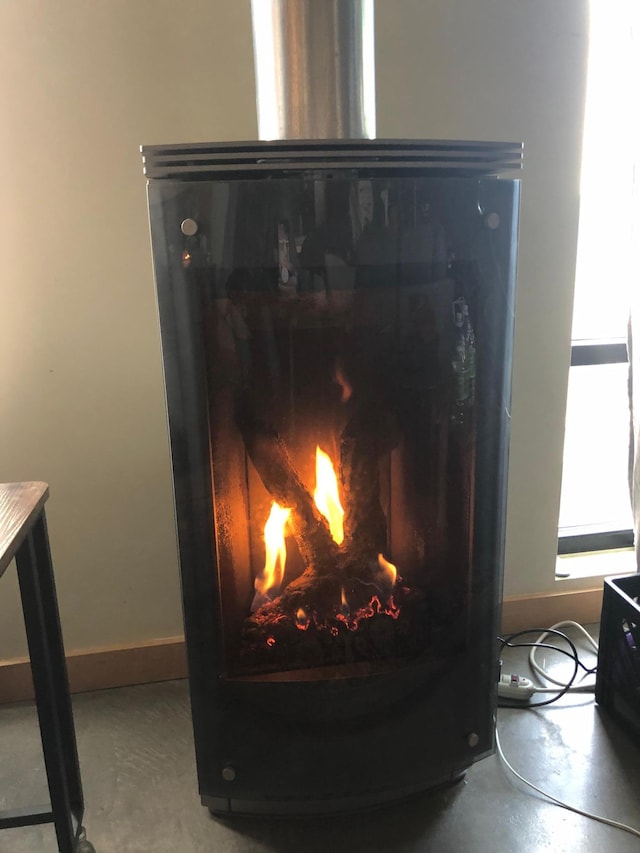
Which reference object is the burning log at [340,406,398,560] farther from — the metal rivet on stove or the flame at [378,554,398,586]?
the metal rivet on stove

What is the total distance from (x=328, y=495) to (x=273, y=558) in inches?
5.6

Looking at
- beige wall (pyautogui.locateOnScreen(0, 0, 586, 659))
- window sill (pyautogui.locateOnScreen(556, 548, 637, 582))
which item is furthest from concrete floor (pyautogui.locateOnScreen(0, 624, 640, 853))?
window sill (pyautogui.locateOnScreen(556, 548, 637, 582))

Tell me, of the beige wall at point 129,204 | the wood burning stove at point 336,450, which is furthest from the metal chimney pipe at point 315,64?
the beige wall at point 129,204

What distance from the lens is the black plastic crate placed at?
138 centimetres

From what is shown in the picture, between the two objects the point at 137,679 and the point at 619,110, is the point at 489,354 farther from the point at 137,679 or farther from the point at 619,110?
the point at 137,679

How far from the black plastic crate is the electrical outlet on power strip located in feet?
0.46

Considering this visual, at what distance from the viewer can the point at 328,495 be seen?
44.6 inches

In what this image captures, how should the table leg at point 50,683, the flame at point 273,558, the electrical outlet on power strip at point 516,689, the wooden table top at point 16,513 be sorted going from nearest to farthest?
1. the wooden table top at point 16,513
2. the table leg at point 50,683
3. the flame at point 273,558
4. the electrical outlet on power strip at point 516,689

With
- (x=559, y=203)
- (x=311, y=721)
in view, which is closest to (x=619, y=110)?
(x=559, y=203)

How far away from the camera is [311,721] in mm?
1139

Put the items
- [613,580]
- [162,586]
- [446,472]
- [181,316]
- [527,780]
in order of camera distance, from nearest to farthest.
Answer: [181,316] → [446,472] → [527,780] → [613,580] → [162,586]

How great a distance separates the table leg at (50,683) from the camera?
1.02m

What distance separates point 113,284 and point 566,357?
0.99 m

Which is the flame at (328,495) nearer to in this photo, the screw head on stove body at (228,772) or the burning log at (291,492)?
the burning log at (291,492)
